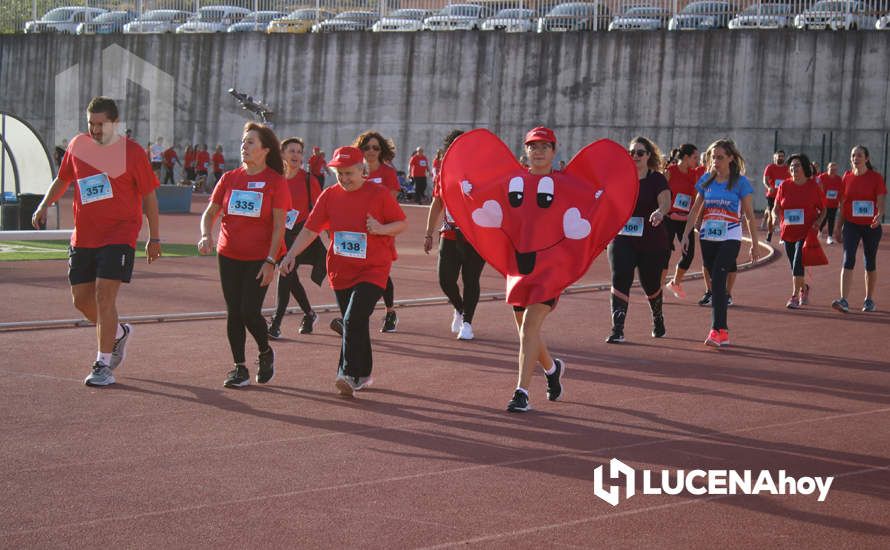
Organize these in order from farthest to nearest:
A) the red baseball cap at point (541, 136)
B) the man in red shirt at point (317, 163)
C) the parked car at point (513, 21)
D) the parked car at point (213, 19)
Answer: the parked car at point (213, 19), the parked car at point (513, 21), the man in red shirt at point (317, 163), the red baseball cap at point (541, 136)

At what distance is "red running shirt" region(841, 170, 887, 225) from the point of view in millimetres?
14898

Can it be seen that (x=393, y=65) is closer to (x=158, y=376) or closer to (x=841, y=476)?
(x=158, y=376)

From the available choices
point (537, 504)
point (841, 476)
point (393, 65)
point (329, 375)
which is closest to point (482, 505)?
point (537, 504)

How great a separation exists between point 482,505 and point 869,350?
22.9 ft

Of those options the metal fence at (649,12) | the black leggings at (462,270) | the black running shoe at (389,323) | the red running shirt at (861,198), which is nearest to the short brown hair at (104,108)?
the black leggings at (462,270)

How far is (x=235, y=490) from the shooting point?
607 centimetres

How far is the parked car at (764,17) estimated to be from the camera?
3388 cm

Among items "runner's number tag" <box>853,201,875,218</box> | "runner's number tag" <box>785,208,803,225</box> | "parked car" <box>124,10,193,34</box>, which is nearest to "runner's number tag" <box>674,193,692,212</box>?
"runner's number tag" <box>785,208,803,225</box>

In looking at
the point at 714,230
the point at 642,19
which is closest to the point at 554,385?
the point at 714,230

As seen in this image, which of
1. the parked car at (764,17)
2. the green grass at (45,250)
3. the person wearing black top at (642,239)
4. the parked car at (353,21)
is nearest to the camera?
the person wearing black top at (642,239)

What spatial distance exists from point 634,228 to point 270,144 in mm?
4266

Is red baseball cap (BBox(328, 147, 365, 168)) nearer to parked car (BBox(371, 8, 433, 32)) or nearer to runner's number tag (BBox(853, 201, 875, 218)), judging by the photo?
runner's number tag (BBox(853, 201, 875, 218))

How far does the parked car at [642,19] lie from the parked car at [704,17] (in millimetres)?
399

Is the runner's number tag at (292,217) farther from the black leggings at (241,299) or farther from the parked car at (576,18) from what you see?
the parked car at (576,18)
